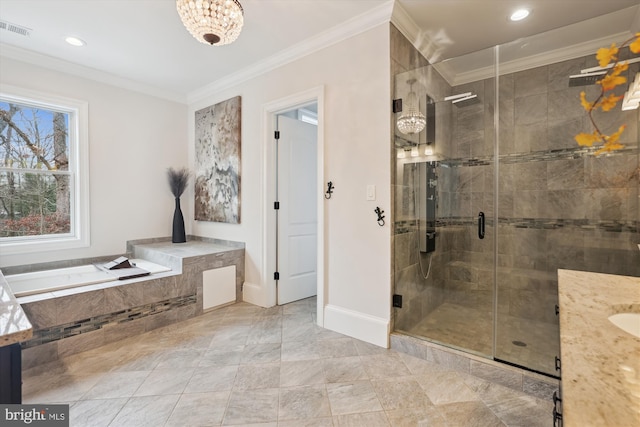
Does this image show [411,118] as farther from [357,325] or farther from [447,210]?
[357,325]

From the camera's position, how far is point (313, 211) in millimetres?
3664

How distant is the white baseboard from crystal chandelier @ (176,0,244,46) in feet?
7.44

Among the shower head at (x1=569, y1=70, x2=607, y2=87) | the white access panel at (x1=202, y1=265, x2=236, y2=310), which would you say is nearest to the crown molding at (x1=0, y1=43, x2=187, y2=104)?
Result: the white access panel at (x1=202, y1=265, x2=236, y2=310)

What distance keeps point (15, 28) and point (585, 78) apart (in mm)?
4730

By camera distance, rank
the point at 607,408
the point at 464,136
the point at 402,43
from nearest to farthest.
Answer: the point at 607,408 < the point at 402,43 < the point at 464,136

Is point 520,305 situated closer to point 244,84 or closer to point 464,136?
point 464,136

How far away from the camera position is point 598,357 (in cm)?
74

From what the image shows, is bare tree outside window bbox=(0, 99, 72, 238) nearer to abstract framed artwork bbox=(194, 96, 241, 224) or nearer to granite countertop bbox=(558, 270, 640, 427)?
abstract framed artwork bbox=(194, 96, 241, 224)

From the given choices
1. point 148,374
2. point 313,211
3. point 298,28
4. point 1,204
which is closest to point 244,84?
point 298,28

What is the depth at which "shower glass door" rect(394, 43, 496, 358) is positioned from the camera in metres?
2.47

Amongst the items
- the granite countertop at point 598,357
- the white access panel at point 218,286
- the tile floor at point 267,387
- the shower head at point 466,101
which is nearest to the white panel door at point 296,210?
the white access panel at point 218,286

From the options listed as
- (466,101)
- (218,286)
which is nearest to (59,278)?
(218,286)

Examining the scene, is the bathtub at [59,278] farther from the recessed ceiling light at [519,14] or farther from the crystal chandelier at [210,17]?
the recessed ceiling light at [519,14]

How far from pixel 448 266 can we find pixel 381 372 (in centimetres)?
143
